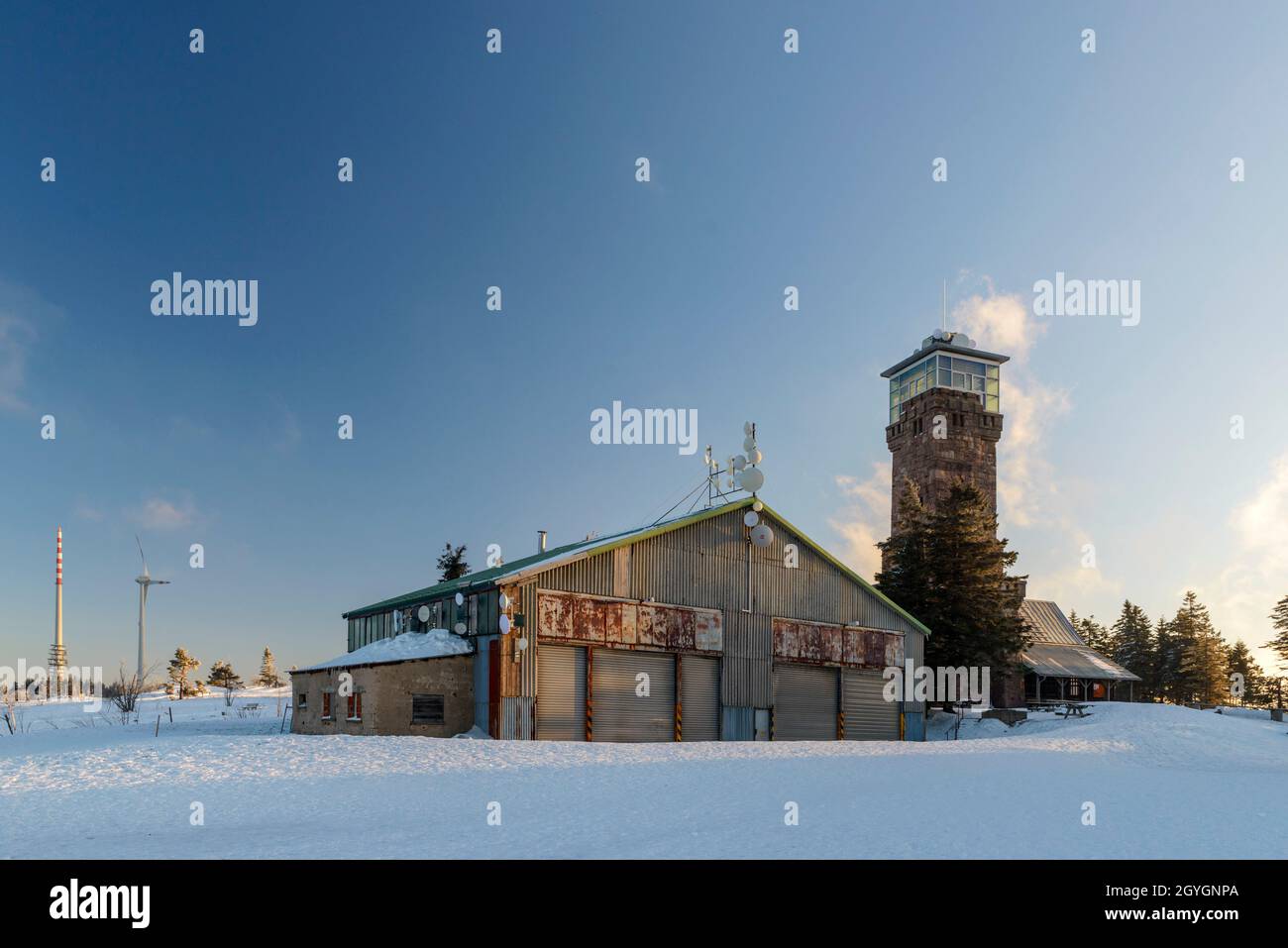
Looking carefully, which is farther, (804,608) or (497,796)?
(804,608)

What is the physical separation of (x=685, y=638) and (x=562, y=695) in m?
5.61

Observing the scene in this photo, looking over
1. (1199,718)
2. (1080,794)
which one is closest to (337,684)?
(1080,794)

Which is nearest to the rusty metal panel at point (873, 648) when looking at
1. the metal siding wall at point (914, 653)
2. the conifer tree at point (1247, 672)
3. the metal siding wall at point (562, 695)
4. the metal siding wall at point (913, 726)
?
the metal siding wall at point (914, 653)

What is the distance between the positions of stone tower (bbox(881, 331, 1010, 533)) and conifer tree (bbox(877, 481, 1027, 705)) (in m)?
20.0

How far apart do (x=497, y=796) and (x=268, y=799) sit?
398 centimetres

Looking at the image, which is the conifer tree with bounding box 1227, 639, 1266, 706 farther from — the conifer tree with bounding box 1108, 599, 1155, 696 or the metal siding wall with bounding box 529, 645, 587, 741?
the metal siding wall with bounding box 529, 645, 587, 741

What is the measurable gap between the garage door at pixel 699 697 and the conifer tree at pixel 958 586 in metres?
19.7

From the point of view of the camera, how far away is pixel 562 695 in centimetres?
2989

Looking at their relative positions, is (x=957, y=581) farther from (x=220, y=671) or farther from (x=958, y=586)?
(x=220, y=671)

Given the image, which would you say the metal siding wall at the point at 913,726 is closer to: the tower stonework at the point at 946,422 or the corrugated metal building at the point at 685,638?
the corrugated metal building at the point at 685,638

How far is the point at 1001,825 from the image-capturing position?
43.7 feet

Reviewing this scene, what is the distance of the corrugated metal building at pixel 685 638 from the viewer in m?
29.5
